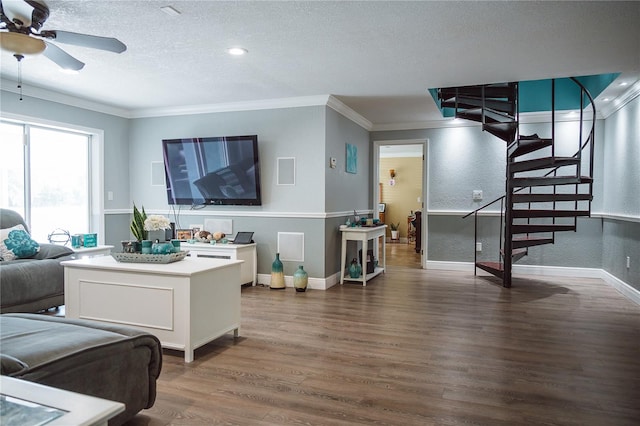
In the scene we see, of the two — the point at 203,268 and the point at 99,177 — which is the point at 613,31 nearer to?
the point at 203,268

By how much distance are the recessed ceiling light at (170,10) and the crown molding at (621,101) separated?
4.79 meters

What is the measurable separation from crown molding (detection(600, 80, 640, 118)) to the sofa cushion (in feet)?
21.8

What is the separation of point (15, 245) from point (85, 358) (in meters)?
3.09

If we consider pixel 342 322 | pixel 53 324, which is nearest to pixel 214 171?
pixel 342 322

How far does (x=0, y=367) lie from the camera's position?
1.56m

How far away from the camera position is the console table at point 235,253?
5375 millimetres

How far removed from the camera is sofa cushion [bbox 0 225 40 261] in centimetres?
415

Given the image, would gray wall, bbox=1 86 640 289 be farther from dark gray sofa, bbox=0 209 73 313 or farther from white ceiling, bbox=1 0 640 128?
dark gray sofa, bbox=0 209 73 313

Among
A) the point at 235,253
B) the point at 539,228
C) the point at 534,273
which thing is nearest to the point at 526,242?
the point at 539,228

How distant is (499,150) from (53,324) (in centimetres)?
649

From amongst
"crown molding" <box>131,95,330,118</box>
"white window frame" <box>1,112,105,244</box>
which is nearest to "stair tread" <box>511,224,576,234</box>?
"crown molding" <box>131,95,330,118</box>

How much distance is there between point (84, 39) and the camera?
9.42 feet

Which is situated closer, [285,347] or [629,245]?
[285,347]

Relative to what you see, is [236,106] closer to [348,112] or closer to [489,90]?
[348,112]
